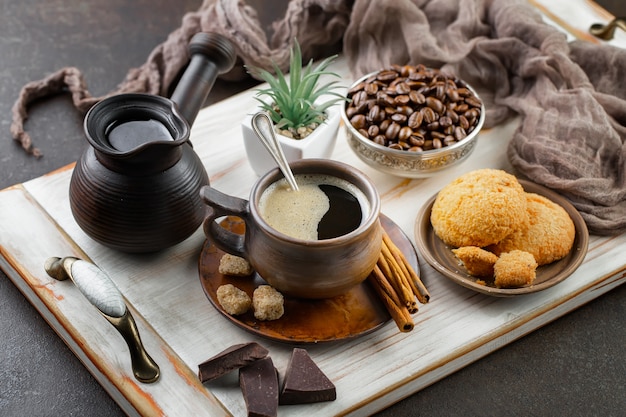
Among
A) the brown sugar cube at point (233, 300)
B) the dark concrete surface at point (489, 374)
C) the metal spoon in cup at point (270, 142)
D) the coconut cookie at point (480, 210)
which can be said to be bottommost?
the dark concrete surface at point (489, 374)

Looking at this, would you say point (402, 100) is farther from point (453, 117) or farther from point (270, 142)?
point (270, 142)

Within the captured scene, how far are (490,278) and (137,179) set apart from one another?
66cm

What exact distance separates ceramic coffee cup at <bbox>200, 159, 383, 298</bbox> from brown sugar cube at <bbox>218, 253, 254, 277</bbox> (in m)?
0.05

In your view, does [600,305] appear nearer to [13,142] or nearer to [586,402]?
[586,402]

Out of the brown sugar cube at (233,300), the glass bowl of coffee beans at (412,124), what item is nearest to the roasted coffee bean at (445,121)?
the glass bowl of coffee beans at (412,124)

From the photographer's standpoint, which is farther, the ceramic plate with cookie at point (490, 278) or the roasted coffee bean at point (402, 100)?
the roasted coffee bean at point (402, 100)

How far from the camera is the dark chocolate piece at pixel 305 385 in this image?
1156 millimetres

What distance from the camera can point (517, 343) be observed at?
1367 millimetres

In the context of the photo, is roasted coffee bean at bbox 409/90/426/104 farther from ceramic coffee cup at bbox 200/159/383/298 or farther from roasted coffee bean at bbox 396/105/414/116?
ceramic coffee cup at bbox 200/159/383/298

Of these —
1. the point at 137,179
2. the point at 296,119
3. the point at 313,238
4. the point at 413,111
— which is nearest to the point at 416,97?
the point at 413,111

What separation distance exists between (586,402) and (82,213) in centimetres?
93

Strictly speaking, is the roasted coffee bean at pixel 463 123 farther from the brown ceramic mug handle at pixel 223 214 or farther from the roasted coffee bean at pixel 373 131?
the brown ceramic mug handle at pixel 223 214

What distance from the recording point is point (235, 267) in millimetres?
1327

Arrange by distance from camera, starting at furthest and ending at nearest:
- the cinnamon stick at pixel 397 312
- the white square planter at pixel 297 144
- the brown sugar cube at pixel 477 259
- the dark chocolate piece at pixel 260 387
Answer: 1. the white square planter at pixel 297 144
2. the brown sugar cube at pixel 477 259
3. the cinnamon stick at pixel 397 312
4. the dark chocolate piece at pixel 260 387
